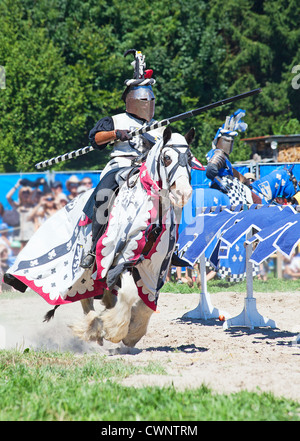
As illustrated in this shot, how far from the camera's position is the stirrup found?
650 cm

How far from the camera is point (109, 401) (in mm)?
4137

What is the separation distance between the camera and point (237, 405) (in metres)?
4.02

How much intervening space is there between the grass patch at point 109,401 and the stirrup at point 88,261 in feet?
4.77

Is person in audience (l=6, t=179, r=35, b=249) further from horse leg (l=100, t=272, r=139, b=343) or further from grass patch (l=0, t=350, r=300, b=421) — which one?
grass patch (l=0, t=350, r=300, b=421)

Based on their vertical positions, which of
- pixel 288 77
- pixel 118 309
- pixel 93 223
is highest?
pixel 288 77

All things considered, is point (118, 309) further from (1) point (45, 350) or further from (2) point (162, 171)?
(2) point (162, 171)

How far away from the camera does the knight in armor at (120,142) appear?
21.4 feet

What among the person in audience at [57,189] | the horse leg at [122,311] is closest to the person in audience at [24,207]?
the person in audience at [57,189]

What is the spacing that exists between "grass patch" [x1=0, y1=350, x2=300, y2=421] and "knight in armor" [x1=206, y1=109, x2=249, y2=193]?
16.6ft

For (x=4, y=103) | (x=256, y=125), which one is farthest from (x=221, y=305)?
(x=256, y=125)

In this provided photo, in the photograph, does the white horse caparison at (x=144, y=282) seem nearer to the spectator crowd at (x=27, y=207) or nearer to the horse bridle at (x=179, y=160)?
the horse bridle at (x=179, y=160)

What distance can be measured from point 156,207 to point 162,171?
317 millimetres

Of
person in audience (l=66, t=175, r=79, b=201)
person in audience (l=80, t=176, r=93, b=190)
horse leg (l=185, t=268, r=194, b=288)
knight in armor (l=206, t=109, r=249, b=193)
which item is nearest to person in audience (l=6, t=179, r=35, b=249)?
person in audience (l=66, t=175, r=79, b=201)

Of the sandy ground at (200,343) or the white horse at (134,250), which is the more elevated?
the white horse at (134,250)
